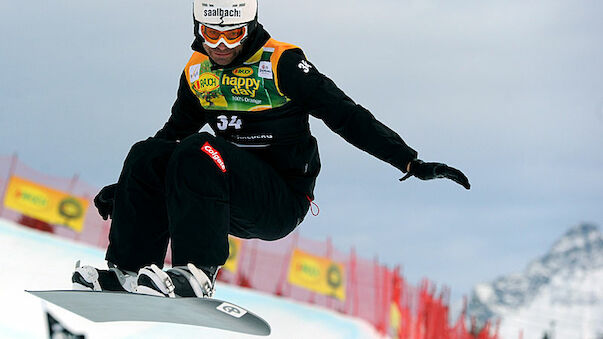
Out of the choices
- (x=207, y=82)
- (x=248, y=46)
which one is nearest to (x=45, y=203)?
(x=207, y=82)

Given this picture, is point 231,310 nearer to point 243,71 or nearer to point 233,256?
Answer: point 243,71

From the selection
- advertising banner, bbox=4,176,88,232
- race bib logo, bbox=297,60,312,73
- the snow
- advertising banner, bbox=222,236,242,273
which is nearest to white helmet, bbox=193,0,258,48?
race bib logo, bbox=297,60,312,73

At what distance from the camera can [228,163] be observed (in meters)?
3.54

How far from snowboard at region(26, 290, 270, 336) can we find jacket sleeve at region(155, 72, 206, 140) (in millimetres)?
1409

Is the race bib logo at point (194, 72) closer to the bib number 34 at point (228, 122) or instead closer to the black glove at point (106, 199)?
the bib number 34 at point (228, 122)

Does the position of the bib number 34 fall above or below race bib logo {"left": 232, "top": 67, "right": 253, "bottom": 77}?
below

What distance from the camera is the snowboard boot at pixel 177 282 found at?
3199mm

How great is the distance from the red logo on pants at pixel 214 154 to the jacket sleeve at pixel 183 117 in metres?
0.81

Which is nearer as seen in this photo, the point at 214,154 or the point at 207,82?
the point at 214,154

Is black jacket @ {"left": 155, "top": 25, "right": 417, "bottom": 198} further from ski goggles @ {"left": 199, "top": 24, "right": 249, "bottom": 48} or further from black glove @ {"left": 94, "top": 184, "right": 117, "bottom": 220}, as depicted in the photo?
black glove @ {"left": 94, "top": 184, "right": 117, "bottom": 220}

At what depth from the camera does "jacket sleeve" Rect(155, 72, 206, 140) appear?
4.27m

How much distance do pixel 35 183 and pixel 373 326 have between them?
641 cm

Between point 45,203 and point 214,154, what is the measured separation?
1069 centimetres

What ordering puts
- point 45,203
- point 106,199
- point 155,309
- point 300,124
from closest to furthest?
1. point 155,309
2. point 300,124
3. point 106,199
4. point 45,203
